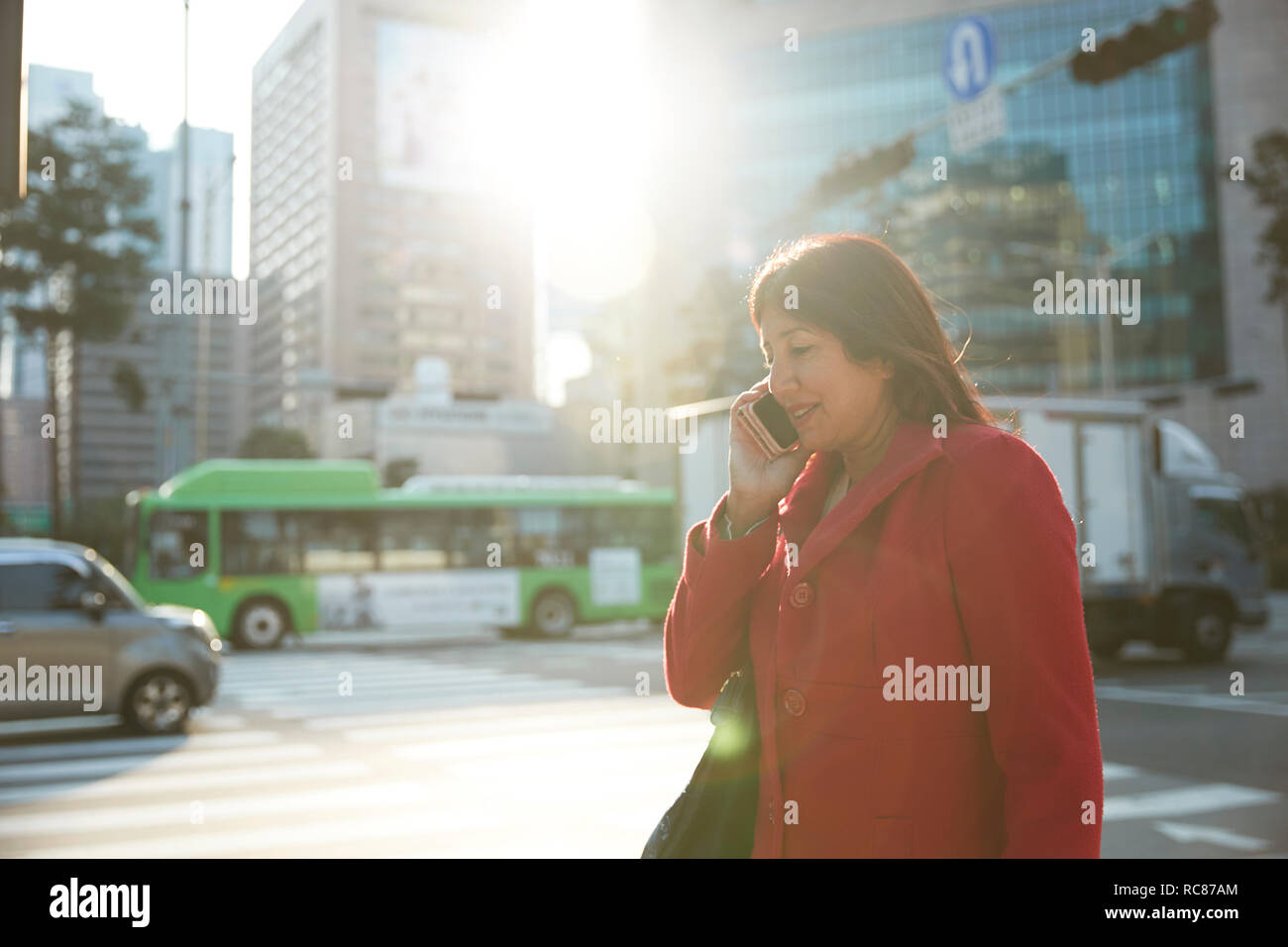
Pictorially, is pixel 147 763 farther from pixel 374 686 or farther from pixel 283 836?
pixel 374 686

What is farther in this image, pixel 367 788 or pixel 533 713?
Result: pixel 533 713

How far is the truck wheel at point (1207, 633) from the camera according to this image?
1485 centimetres

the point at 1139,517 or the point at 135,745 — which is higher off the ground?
the point at 1139,517

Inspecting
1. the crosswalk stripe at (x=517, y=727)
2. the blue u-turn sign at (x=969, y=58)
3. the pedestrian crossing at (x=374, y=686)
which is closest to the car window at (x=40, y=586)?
the pedestrian crossing at (x=374, y=686)

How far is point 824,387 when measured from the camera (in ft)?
6.07

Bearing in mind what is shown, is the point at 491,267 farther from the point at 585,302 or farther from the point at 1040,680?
the point at 1040,680

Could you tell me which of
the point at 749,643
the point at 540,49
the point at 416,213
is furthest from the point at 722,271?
the point at 416,213

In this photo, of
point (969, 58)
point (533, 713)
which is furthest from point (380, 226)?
point (969, 58)

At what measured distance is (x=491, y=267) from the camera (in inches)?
4894

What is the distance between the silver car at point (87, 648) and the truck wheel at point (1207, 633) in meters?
12.0

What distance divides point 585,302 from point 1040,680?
300 feet

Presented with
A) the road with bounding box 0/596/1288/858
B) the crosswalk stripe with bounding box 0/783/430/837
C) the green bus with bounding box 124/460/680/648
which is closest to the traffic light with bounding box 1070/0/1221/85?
the road with bounding box 0/596/1288/858

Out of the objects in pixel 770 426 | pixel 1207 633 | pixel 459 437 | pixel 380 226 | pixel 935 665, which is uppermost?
pixel 380 226

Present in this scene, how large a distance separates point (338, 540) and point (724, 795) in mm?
19283
